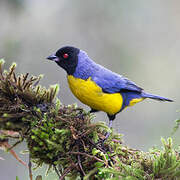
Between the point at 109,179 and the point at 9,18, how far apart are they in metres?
6.91

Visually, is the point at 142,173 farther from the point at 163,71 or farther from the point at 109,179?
the point at 163,71

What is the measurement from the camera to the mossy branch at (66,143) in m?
2.33

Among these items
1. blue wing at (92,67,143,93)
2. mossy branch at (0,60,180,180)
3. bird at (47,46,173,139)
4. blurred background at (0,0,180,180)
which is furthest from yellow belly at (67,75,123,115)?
blurred background at (0,0,180,180)

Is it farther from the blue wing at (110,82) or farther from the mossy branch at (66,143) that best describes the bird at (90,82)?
the mossy branch at (66,143)

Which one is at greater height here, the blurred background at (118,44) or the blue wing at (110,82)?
the blurred background at (118,44)

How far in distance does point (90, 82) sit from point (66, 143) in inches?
85.2

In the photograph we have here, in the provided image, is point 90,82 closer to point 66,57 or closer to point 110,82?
point 110,82

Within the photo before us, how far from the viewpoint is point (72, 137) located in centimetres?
254

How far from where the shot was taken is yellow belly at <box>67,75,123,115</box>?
4492 mm

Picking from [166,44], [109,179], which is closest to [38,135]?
[109,179]

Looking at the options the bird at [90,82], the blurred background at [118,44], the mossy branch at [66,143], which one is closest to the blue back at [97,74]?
the bird at [90,82]

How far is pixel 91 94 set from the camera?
4531 millimetres

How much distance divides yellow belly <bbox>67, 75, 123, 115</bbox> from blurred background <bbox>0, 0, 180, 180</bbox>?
162 inches

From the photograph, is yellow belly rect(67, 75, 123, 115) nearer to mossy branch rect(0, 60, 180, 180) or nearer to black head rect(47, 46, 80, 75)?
black head rect(47, 46, 80, 75)
